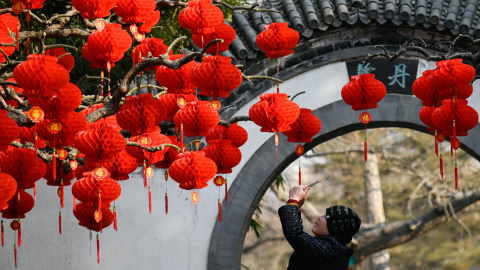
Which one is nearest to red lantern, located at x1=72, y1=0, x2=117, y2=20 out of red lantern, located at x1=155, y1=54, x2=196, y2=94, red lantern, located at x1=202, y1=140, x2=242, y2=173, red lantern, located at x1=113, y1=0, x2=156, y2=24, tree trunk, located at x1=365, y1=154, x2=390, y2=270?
red lantern, located at x1=113, y1=0, x2=156, y2=24

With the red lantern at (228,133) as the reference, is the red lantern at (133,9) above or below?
above

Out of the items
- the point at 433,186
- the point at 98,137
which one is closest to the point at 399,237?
the point at 433,186

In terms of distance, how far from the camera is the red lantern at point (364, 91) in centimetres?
641

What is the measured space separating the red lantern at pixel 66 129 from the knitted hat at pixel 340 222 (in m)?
1.94

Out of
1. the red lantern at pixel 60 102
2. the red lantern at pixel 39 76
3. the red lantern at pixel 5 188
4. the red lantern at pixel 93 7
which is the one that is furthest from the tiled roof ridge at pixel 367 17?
the red lantern at pixel 5 188

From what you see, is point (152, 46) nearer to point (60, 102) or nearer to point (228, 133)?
point (228, 133)

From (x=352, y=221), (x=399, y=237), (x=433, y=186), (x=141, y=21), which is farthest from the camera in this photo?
(x=433, y=186)

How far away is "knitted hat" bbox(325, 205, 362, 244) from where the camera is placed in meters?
4.24

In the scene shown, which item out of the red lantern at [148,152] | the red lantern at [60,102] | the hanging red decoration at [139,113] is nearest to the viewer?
the red lantern at [60,102]

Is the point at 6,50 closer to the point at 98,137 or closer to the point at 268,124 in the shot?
the point at 98,137

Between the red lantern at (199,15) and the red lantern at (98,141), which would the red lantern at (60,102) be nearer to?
the red lantern at (98,141)

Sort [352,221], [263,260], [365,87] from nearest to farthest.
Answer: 1. [352,221]
2. [365,87]
3. [263,260]

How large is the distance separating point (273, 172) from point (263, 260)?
15.3 metres

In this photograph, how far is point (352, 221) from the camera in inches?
168
